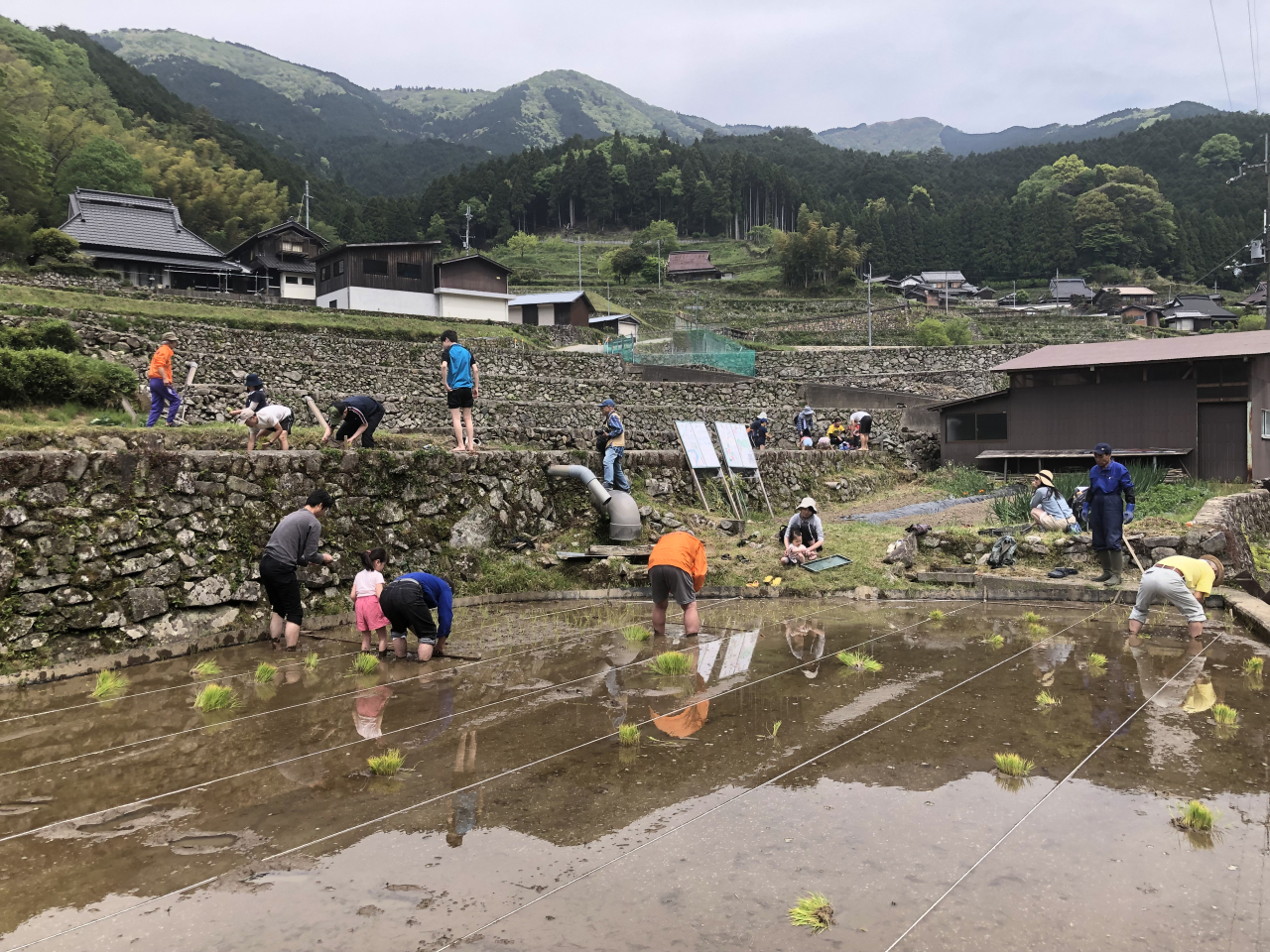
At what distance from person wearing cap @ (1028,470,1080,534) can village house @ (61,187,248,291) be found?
37.6m

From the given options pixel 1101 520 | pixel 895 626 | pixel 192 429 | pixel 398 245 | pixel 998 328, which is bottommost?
pixel 895 626

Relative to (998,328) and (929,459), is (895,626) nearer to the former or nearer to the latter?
(929,459)

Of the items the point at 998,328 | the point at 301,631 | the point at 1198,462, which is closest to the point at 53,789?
the point at 301,631

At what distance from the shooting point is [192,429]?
36.6 feet

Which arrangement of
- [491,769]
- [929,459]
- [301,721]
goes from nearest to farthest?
[491,769] → [301,721] → [929,459]

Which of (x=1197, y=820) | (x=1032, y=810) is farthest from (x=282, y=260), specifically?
(x=1197, y=820)

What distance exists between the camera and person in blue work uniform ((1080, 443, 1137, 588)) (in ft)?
31.3

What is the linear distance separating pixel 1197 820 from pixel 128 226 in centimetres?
4688

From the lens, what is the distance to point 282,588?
734 centimetres

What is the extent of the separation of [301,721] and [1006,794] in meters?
4.27

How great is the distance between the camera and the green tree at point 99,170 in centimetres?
4812

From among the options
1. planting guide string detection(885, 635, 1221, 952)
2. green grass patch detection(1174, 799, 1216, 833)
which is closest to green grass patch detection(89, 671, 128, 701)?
planting guide string detection(885, 635, 1221, 952)

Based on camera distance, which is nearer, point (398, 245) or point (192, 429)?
point (192, 429)

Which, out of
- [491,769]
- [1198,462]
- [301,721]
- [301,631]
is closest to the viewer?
[491,769]
